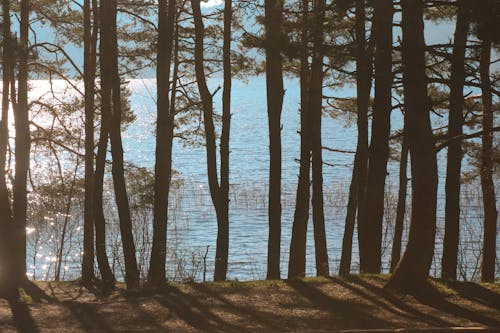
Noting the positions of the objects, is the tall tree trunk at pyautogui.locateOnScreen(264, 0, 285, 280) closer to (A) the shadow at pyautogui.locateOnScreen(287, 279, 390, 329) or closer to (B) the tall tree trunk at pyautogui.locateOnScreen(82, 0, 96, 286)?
(B) the tall tree trunk at pyautogui.locateOnScreen(82, 0, 96, 286)

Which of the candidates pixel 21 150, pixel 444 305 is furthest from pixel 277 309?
pixel 21 150

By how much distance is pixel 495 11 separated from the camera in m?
7.95

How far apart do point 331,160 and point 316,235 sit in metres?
29.2

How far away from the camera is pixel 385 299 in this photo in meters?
8.35

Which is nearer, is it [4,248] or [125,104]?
[4,248]

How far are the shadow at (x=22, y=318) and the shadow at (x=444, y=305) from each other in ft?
13.5

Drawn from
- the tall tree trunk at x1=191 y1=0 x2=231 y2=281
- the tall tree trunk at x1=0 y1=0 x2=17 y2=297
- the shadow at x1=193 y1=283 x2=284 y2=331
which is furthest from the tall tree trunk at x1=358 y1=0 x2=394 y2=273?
the tall tree trunk at x1=0 y1=0 x2=17 y2=297

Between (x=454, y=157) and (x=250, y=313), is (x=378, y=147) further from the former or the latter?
(x=250, y=313)

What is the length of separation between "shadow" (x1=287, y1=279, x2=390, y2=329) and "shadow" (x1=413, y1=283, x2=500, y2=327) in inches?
30.3

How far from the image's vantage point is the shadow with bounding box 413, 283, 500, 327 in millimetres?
7352

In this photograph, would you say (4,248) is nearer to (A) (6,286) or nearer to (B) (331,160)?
(A) (6,286)

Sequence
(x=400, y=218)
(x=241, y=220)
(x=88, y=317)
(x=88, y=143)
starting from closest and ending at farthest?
(x=88, y=317)
(x=88, y=143)
(x=400, y=218)
(x=241, y=220)

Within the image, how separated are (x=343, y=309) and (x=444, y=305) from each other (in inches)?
43.8

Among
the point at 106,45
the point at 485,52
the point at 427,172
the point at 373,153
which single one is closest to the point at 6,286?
the point at 106,45
